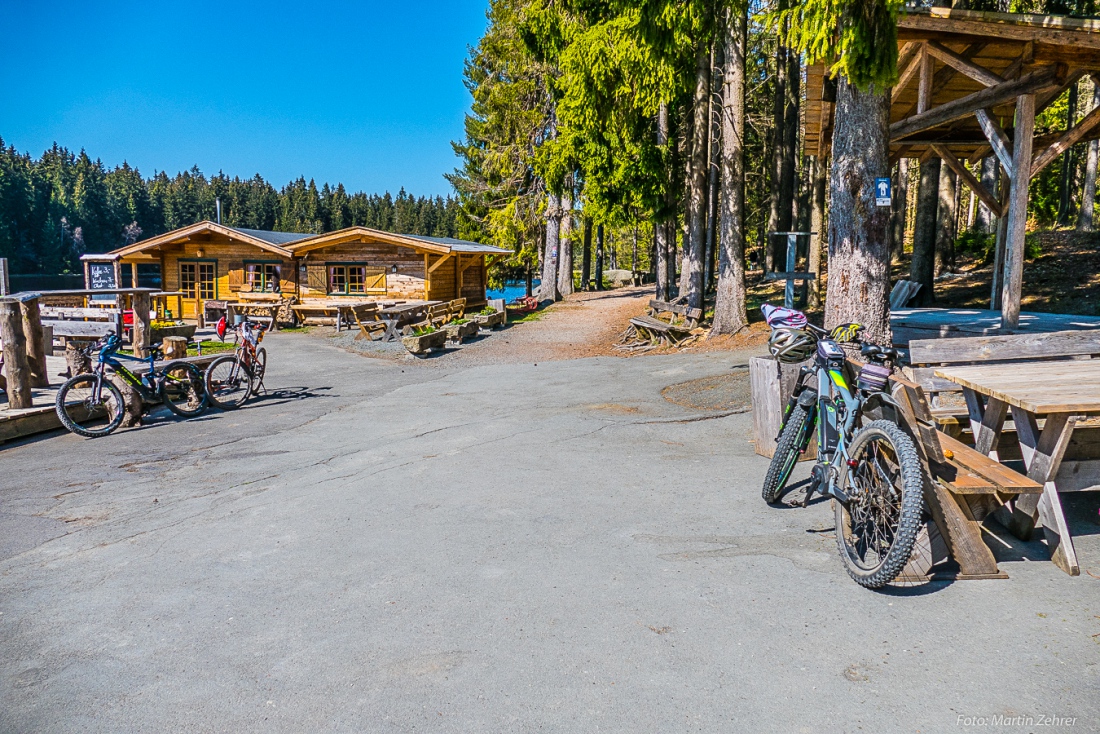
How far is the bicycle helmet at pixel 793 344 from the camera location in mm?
4816

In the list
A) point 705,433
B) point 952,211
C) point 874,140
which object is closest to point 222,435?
point 705,433

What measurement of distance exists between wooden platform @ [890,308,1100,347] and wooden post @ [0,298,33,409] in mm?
11685

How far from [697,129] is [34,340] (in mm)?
14894

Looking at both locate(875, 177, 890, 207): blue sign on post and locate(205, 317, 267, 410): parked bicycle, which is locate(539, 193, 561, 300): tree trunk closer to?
locate(205, 317, 267, 410): parked bicycle

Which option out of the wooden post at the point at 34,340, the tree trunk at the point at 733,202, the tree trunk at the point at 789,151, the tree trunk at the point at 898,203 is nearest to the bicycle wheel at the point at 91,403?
the wooden post at the point at 34,340

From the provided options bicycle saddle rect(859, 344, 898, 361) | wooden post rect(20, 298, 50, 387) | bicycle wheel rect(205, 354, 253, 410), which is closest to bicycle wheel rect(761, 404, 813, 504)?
bicycle saddle rect(859, 344, 898, 361)

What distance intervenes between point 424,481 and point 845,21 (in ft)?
19.8

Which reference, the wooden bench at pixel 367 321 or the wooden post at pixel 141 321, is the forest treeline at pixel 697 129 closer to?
the wooden bench at pixel 367 321

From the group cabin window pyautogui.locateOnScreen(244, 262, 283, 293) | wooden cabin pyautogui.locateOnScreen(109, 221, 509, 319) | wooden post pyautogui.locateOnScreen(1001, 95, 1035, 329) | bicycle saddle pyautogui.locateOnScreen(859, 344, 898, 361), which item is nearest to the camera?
bicycle saddle pyautogui.locateOnScreen(859, 344, 898, 361)

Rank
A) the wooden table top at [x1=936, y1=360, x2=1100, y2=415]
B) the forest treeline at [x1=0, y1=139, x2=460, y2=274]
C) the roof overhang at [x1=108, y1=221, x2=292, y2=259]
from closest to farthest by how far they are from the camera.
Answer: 1. the wooden table top at [x1=936, y1=360, x2=1100, y2=415]
2. the roof overhang at [x1=108, y1=221, x2=292, y2=259]
3. the forest treeline at [x1=0, y1=139, x2=460, y2=274]

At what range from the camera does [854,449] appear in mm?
3990

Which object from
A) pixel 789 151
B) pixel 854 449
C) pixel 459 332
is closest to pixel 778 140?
pixel 789 151

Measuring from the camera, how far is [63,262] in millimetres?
85250

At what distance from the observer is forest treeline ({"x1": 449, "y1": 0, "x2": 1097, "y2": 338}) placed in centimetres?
793
